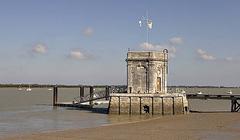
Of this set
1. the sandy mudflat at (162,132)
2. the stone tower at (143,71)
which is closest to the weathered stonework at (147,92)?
the stone tower at (143,71)

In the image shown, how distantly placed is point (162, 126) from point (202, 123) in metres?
4.81

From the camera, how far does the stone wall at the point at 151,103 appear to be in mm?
53219

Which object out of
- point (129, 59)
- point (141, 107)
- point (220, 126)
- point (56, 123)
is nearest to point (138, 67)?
point (129, 59)

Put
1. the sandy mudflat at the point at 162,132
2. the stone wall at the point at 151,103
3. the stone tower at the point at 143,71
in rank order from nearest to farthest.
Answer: the sandy mudflat at the point at 162,132 < the stone wall at the point at 151,103 < the stone tower at the point at 143,71

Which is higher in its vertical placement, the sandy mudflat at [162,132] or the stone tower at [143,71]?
the stone tower at [143,71]

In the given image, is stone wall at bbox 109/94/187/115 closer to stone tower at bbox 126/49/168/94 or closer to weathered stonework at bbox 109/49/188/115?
weathered stonework at bbox 109/49/188/115

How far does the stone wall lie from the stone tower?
153 centimetres

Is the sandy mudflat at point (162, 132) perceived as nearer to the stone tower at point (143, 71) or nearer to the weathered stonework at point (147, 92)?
the weathered stonework at point (147, 92)

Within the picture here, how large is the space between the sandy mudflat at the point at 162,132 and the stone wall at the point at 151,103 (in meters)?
6.31

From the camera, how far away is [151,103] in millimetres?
53312

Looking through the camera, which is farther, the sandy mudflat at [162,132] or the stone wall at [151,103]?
Result: the stone wall at [151,103]

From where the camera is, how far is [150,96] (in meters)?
53.2

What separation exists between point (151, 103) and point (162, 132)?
16.8 meters

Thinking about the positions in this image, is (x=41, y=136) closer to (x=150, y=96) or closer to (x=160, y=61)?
(x=150, y=96)
